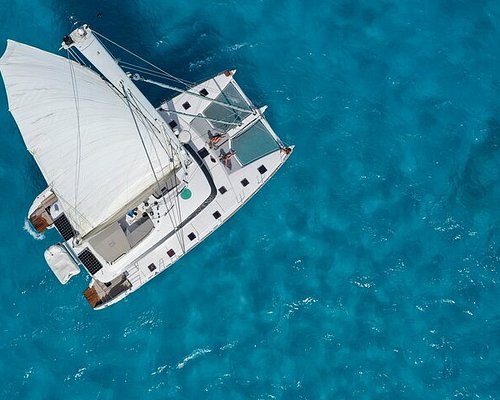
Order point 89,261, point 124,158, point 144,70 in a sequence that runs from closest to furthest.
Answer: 1. point 124,158
2. point 89,261
3. point 144,70

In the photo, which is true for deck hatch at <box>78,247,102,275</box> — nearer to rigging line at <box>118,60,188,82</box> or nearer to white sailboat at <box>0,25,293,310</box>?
white sailboat at <box>0,25,293,310</box>

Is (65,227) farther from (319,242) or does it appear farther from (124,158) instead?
(319,242)

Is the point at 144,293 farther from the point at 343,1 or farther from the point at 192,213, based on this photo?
the point at 343,1

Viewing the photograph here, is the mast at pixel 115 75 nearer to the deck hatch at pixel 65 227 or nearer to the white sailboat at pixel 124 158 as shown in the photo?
the white sailboat at pixel 124 158

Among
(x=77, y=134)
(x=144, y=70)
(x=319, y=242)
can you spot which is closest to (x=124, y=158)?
(x=77, y=134)

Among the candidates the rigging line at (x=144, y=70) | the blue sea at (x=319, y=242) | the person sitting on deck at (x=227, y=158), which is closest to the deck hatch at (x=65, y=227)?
the blue sea at (x=319, y=242)
